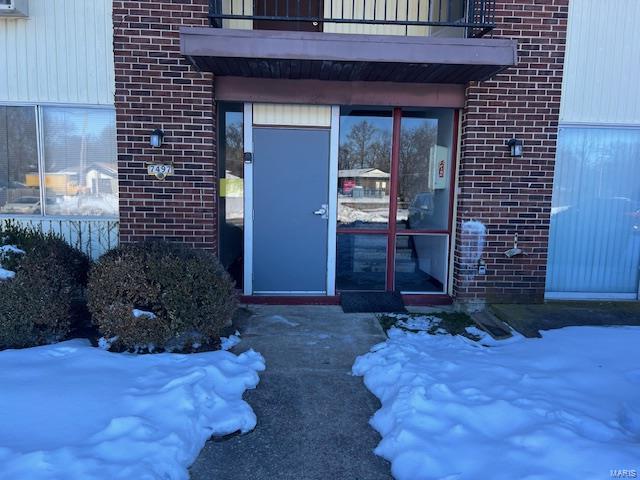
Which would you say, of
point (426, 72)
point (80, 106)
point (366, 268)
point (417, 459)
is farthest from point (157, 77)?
point (417, 459)

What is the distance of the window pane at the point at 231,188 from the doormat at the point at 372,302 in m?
1.51

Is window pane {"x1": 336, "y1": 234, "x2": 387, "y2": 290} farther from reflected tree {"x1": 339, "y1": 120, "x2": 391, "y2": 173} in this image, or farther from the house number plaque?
the house number plaque

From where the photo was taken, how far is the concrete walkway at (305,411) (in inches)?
110

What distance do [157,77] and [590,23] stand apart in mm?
5388

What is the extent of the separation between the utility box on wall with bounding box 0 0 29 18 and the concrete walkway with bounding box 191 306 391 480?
4.43 metres

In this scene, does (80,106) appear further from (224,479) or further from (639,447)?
(639,447)

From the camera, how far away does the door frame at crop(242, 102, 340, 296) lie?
5930 mm

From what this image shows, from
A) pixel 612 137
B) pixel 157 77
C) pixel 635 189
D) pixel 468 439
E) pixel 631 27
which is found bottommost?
pixel 468 439

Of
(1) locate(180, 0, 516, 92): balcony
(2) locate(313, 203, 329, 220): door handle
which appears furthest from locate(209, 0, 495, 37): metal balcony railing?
(2) locate(313, 203, 329, 220): door handle

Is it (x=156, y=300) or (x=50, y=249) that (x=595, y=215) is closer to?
(x=156, y=300)

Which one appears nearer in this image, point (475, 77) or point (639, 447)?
point (639, 447)

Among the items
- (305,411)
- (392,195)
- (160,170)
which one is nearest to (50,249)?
(160,170)

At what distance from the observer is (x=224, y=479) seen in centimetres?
268

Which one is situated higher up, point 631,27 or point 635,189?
point 631,27
